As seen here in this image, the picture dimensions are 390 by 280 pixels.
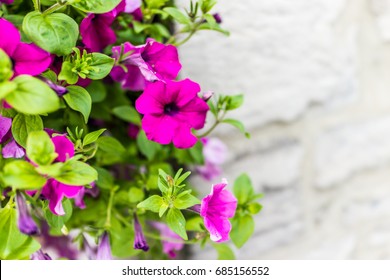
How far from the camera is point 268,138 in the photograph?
1.20 m

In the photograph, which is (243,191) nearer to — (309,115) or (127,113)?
(127,113)

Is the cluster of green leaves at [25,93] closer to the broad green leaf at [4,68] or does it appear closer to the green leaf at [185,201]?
the broad green leaf at [4,68]

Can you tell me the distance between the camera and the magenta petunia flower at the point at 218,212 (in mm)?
651

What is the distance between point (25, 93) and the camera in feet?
1.66

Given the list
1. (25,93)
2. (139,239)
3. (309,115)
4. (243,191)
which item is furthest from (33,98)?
(309,115)

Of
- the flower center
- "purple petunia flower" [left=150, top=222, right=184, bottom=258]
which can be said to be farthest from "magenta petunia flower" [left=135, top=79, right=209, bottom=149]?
"purple petunia flower" [left=150, top=222, right=184, bottom=258]

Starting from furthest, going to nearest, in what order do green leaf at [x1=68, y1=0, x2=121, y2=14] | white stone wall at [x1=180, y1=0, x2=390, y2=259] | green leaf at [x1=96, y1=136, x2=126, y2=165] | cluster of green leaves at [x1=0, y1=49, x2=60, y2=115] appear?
white stone wall at [x1=180, y1=0, x2=390, y2=259]
green leaf at [x1=96, y1=136, x2=126, y2=165]
green leaf at [x1=68, y1=0, x2=121, y2=14]
cluster of green leaves at [x1=0, y1=49, x2=60, y2=115]

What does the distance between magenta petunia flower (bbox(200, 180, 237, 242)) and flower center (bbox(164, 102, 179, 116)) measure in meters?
0.11

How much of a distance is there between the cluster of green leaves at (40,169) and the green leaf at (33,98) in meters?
0.05

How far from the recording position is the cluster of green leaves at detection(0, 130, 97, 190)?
0.52m

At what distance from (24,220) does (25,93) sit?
130 mm

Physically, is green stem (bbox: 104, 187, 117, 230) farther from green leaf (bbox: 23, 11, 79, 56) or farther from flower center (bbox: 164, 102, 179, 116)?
green leaf (bbox: 23, 11, 79, 56)

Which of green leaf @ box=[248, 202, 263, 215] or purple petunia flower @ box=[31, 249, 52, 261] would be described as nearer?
purple petunia flower @ box=[31, 249, 52, 261]
